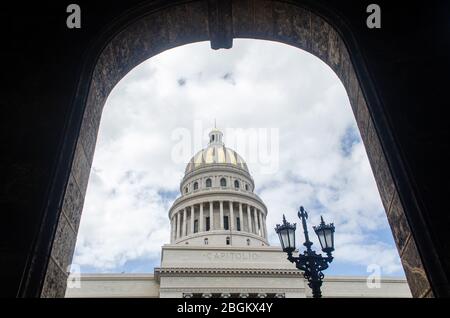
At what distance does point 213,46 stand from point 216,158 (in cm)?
5158

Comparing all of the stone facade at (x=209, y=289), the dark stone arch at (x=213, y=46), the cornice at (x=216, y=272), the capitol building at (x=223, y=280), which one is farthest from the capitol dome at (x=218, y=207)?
the dark stone arch at (x=213, y=46)

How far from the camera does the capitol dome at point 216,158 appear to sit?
55884mm

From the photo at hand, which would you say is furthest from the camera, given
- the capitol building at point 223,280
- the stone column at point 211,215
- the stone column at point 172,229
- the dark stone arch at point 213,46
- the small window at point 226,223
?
the stone column at point 172,229

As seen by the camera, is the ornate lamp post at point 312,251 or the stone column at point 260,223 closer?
the ornate lamp post at point 312,251

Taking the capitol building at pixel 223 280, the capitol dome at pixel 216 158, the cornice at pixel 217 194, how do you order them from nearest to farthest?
the capitol building at pixel 223 280
the cornice at pixel 217 194
the capitol dome at pixel 216 158

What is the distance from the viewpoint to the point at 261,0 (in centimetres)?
428

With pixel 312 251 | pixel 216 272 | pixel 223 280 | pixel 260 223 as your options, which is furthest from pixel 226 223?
pixel 312 251

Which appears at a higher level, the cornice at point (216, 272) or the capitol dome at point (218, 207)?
the capitol dome at point (218, 207)

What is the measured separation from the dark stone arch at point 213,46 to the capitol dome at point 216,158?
50.5 meters

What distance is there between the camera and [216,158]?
2215 inches

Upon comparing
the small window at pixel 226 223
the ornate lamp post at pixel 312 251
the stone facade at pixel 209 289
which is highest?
the small window at pixel 226 223

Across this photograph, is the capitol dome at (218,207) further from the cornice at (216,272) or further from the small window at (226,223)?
the cornice at (216,272)

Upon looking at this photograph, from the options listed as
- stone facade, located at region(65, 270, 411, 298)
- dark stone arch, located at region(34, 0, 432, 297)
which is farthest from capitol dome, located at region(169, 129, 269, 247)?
dark stone arch, located at region(34, 0, 432, 297)
